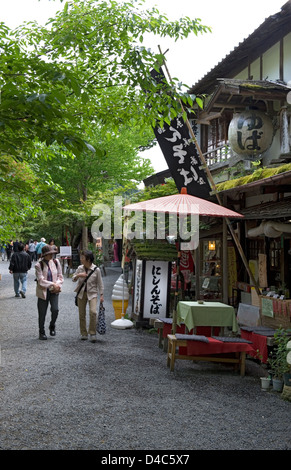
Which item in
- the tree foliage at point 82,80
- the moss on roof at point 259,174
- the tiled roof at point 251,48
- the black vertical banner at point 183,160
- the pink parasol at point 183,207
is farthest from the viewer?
the tiled roof at point 251,48

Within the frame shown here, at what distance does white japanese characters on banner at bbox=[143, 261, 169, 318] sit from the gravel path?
1.97m

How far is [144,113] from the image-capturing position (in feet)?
26.0

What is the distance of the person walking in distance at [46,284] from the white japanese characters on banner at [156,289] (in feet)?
8.23

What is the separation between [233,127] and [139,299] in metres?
5.15

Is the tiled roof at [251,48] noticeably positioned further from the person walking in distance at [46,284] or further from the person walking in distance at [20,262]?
the person walking in distance at [20,262]

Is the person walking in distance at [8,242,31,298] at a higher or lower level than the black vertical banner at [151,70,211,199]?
lower

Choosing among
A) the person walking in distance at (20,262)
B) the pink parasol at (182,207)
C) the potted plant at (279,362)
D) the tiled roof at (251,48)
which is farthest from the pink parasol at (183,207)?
the person walking in distance at (20,262)

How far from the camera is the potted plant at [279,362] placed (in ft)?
23.9

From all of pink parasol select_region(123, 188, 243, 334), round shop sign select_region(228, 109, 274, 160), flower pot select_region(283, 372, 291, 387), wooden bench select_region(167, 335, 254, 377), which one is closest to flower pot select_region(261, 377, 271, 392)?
flower pot select_region(283, 372, 291, 387)

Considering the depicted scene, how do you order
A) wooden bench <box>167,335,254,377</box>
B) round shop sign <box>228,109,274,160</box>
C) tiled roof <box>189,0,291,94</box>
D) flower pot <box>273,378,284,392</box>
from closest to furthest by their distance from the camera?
flower pot <box>273,378,284,392</box> < wooden bench <box>167,335,254,377</box> < round shop sign <box>228,109,274,160</box> < tiled roof <box>189,0,291,94</box>

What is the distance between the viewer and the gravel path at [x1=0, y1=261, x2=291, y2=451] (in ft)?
17.2

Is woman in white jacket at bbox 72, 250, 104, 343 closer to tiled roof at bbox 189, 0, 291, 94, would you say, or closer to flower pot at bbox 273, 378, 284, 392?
flower pot at bbox 273, 378, 284, 392

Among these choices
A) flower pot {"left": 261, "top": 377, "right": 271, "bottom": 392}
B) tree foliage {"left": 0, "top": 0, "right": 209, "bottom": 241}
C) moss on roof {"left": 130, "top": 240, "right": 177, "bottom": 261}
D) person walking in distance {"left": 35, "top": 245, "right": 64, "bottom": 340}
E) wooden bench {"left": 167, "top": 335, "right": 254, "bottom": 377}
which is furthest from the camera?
moss on roof {"left": 130, "top": 240, "right": 177, "bottom": 261}
